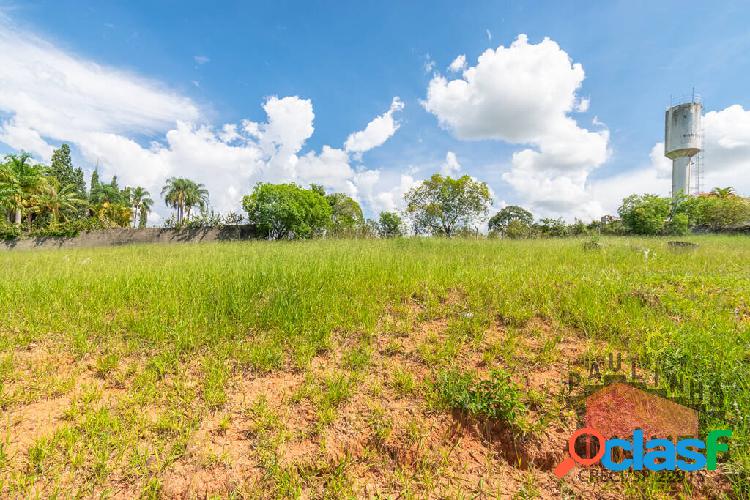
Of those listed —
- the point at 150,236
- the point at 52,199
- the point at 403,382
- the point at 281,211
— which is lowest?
the point at 403,382

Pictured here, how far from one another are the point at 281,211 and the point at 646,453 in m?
20.9

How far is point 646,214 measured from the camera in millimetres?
23750

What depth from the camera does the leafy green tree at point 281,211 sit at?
21266 millimetres

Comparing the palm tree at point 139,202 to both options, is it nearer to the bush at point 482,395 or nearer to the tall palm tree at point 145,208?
the tall palm tree at point 145,208

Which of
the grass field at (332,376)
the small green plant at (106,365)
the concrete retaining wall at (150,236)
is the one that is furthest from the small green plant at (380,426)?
the concrete retaining wall at (150,236)

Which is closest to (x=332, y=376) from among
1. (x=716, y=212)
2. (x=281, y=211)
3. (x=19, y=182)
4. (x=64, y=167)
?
→ (x=281, y=211)

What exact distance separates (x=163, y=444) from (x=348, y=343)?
1.80m

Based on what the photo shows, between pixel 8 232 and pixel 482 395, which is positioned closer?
pixel 482 395

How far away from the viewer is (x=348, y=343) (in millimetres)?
3518

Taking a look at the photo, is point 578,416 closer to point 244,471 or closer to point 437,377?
point 437,377

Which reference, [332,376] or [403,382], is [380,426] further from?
[332,376]

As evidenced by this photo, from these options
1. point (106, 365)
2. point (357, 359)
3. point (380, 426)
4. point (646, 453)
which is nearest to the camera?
point (646, 453)

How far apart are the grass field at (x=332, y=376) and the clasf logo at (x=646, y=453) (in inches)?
3.4

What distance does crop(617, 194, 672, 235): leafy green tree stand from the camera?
23.7 m
